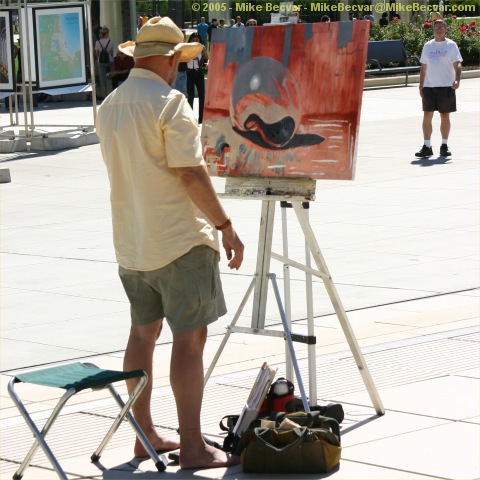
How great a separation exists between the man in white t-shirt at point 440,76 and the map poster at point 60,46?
6.53 m

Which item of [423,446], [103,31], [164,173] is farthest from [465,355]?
[103,31]

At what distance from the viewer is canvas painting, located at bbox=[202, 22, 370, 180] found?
230 inches

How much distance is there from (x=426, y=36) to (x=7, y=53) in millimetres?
17682

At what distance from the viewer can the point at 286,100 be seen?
599cm

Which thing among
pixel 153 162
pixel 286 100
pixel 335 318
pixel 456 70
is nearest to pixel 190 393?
pixel 153 162

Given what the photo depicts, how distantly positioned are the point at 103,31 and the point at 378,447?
2529 centimetres

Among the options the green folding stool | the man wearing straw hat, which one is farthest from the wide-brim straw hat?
the green folding stool

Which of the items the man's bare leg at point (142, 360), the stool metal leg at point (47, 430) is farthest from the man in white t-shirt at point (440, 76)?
the stool metal leg at point (47, 430)

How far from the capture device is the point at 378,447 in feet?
18.1

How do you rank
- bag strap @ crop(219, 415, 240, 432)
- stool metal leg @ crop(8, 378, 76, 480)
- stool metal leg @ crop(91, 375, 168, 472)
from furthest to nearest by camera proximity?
bag strap @ crop(219, 415, 240, 432)
stool metal leg @ crop(91, 375, 168, 472)
stool metal leg @ crop(8, 378, 76, 480)

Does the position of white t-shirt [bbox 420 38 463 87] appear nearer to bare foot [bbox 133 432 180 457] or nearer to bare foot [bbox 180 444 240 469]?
bare foot [bbox 133 432 180 457]

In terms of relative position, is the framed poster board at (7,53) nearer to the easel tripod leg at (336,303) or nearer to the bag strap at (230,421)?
the easel tripod leg at (336,303)

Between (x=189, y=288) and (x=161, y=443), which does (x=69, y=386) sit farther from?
(x=161, y=443)

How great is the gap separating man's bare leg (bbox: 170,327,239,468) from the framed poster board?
15690mm
